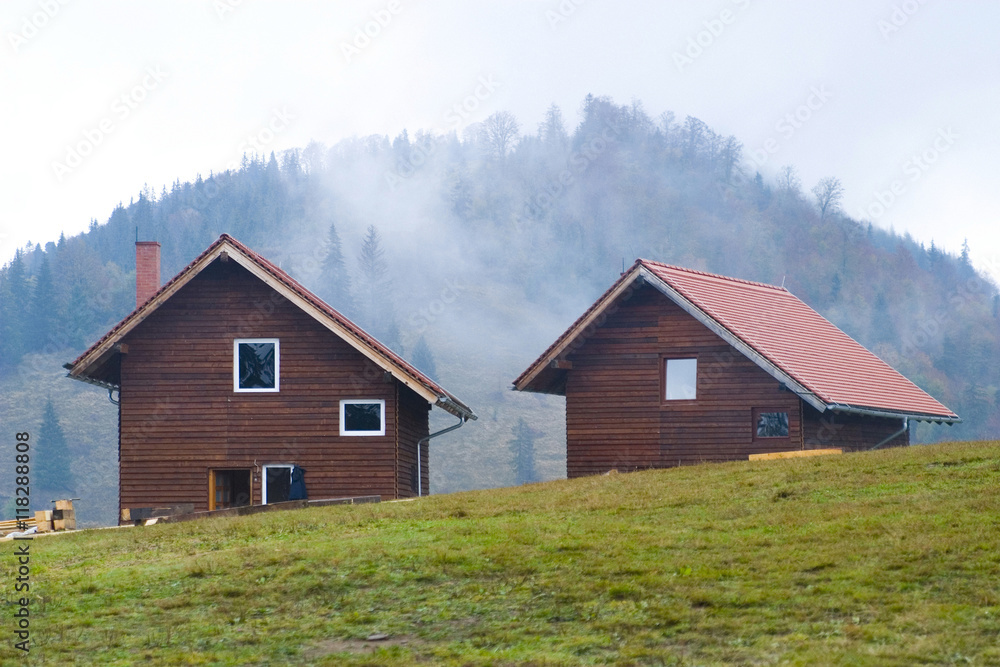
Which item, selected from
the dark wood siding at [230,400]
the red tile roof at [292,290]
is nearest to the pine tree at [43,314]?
the dark wood siding at [230,400]

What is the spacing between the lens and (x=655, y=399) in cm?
3372

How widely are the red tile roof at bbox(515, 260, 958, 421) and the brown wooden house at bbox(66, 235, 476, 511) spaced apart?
4.64m

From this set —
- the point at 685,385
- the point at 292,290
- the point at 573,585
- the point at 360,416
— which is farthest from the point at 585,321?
the point at 573,585

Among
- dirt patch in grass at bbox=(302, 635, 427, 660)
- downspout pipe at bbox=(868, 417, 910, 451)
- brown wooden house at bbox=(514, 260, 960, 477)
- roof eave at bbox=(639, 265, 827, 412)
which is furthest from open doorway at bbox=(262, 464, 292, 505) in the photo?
dirt patch in grass at bbox=(302, 635, 427, 660)

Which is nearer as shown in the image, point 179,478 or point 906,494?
point 906,494

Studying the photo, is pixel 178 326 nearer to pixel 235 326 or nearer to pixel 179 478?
pixel 235 326

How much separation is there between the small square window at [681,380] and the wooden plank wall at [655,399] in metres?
0.22

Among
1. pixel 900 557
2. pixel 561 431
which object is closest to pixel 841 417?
pixel 900 557

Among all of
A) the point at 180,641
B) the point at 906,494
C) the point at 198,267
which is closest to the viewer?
the point at 180,641

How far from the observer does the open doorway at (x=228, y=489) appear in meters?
33.1

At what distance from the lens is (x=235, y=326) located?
33188 millimetres

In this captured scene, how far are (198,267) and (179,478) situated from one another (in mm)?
5660

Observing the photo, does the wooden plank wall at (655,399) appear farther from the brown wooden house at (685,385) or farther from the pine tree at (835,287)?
the pine tree at (835,287)

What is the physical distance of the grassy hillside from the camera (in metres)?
13.0
